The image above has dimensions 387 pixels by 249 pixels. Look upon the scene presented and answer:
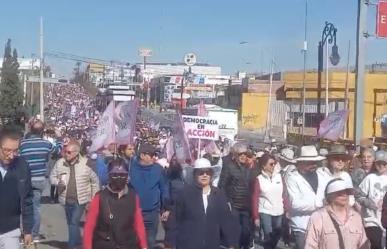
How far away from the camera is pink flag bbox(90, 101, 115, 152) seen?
519 inches

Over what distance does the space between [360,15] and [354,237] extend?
37.1 ft

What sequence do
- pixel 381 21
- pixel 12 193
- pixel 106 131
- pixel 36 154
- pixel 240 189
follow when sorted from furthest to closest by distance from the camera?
pixel 381 21
pixel 106 131
pixel 240 189
pixel 36 154
pixel 12 193

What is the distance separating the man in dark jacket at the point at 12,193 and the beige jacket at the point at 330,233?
249 centimetres

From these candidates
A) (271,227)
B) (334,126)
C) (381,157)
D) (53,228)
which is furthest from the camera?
(334,126)

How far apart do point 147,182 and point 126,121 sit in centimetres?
276

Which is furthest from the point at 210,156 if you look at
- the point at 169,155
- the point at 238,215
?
the point at 238,215

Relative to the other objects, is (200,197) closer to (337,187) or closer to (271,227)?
(337,187)

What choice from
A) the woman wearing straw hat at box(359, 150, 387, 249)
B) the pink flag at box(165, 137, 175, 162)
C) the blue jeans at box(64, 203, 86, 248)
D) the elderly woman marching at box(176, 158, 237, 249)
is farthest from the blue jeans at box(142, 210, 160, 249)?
the pink flag at box(165, 137, 175, 162)

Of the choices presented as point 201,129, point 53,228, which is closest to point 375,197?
point 53,228

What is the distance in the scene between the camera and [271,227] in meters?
12.0

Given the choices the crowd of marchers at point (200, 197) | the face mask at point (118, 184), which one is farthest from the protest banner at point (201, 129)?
the face mask at point (118, 184)

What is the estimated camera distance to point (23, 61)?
18438cm

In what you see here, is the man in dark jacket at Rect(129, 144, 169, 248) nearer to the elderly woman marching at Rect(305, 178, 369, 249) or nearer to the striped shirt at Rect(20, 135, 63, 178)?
the striped shirt at Rect(20, 135, 63, 178)

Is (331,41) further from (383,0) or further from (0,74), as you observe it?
(0,74)
